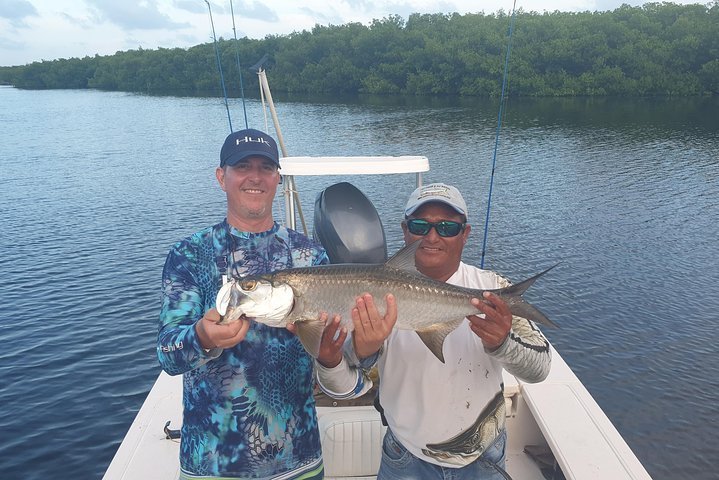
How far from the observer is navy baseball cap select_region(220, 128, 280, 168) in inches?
135

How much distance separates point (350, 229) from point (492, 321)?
12.6ft

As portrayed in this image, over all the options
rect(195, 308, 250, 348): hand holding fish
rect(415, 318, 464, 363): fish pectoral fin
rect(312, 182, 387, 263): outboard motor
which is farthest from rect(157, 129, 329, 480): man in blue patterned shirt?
rect(312, 182, 387, 263): outboard motor

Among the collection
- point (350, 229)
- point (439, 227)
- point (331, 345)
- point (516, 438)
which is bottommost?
point (516, 438)

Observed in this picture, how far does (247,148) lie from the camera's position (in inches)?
137

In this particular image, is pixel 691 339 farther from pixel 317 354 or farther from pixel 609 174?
pixel 609 174

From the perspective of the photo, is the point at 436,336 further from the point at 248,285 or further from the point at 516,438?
the point at 516,438

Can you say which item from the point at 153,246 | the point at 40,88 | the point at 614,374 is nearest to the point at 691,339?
the point at 614,374

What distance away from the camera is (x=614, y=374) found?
508 inches

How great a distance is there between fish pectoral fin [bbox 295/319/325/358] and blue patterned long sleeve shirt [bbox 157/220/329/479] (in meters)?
0.23

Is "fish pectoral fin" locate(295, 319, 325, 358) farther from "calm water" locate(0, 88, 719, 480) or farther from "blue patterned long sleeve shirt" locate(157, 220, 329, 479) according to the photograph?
"calm water" locate(0, 88, 719, 480)

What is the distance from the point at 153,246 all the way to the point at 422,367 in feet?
61.6

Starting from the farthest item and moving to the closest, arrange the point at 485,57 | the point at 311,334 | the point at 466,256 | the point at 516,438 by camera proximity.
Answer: the point at 485,57
the point at 466,256
the point at 516,438
the point at 311,334

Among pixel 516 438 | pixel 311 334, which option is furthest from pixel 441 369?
pixel 516 438

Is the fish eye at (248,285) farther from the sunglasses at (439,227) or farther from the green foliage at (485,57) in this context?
the green foliage at (485,57)
